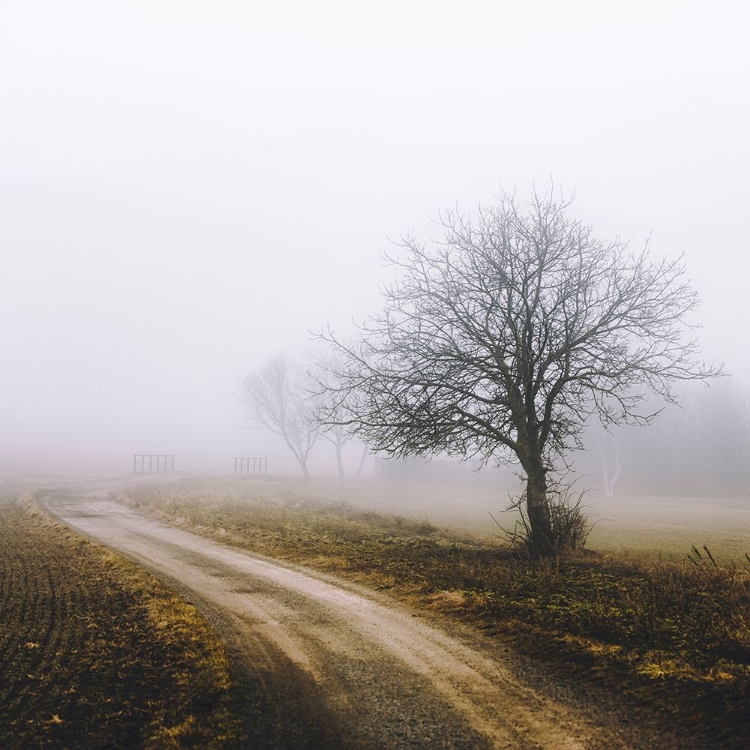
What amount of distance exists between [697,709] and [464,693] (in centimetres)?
236

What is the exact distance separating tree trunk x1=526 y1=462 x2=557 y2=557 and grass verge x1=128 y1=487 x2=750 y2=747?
0.70 m

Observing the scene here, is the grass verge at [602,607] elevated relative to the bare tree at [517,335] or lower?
lower

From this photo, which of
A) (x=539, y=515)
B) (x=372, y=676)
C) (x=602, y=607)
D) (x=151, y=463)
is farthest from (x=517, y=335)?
(x=151, y=463)

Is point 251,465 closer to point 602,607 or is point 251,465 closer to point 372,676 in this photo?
point 602,607

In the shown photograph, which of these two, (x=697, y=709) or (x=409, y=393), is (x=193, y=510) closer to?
(x=409, y=393)

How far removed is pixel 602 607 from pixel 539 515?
5136mm

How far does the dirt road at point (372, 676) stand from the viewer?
4879 mm

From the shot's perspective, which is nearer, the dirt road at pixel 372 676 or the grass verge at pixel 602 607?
the dirt road at pixel 372 676

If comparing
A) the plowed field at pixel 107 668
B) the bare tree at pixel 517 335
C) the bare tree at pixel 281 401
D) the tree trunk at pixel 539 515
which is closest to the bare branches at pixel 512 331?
the bare tree at pixel 517 335

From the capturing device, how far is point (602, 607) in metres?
8.05

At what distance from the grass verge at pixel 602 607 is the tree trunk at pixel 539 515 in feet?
2.30

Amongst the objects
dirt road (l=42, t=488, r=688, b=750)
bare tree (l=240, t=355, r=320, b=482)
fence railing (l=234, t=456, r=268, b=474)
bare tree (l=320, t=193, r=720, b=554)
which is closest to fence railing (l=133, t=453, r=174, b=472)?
fence railing (l=234, t=456, r=268, b=474)

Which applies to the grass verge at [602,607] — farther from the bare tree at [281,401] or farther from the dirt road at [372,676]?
the bare tree at [281,401]

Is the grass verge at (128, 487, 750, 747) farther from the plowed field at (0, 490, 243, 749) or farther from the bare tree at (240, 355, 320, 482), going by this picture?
the bare tree at (240, 355, 320, 482)
